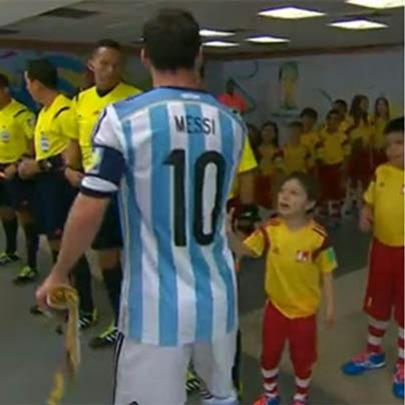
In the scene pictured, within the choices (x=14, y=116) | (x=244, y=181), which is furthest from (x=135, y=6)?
(x=244, y=181)

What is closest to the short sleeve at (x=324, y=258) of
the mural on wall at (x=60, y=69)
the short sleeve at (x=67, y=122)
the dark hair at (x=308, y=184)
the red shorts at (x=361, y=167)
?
the dark hair at (x=308, y=184)

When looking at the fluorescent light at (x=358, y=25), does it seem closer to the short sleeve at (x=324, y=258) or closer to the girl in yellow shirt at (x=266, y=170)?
the girl in yellow shirt at (x=266, y=170)

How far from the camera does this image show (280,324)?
2.66 metres

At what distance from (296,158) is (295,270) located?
4.19 m

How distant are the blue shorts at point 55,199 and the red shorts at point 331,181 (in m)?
3.48

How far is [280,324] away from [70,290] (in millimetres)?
1151

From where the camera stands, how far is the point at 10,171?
4.27m

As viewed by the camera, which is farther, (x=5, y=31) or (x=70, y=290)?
(x=5, y=31)

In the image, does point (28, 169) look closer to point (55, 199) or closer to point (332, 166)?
point (55, 199)

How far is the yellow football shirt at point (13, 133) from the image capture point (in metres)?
4.37

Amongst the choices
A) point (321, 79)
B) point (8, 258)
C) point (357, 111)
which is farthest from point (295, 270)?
point (321, 79)

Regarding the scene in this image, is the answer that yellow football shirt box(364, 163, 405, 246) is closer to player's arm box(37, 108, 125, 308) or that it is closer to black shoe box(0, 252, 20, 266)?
player's arm box(37, 108, 125, 308)

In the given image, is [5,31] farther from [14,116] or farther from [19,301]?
[19,301]

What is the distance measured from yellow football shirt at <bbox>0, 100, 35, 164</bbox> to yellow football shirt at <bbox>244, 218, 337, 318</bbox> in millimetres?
2219
